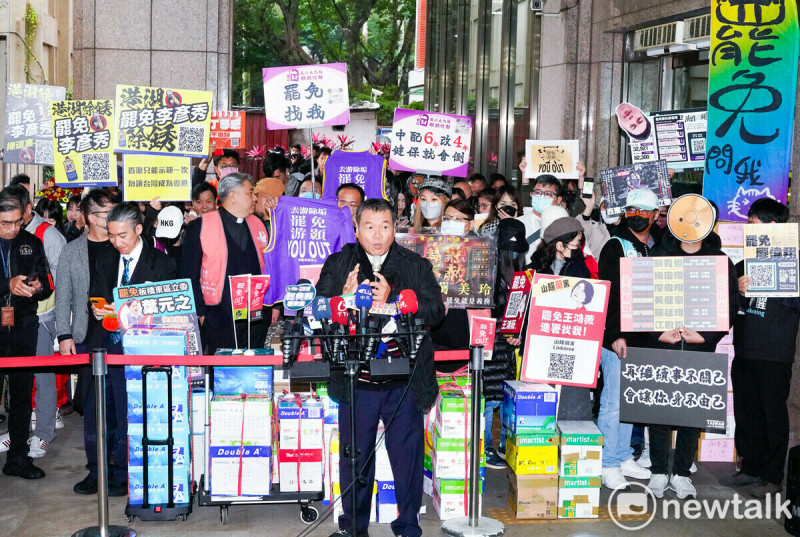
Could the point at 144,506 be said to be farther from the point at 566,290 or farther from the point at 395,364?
the point at 566,290

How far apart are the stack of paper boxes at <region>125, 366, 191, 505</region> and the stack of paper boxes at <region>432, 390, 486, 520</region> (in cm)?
178

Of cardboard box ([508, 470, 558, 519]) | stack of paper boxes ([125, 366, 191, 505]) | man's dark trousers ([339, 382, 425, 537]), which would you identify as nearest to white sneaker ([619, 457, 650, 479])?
cardboard box ([508, 470, 558, 519])

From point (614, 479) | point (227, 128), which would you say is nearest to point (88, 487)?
point (614, 479)

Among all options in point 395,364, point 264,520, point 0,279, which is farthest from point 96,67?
point 395,364

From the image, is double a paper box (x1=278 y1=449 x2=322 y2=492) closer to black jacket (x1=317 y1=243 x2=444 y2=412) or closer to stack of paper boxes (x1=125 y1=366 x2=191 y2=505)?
stack of paper boxes (x1=125 y1=366 x2=191 y2=505)

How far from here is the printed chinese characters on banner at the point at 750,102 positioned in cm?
805

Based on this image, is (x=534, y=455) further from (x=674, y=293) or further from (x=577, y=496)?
(x=674, y=293)

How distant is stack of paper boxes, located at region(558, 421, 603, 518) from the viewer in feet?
20.9

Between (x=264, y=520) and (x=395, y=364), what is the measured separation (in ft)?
6.46

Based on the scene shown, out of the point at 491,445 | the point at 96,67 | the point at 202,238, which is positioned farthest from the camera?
the point at 96,67

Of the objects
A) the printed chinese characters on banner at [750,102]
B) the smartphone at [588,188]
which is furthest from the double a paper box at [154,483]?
the printed chinese characters on banner at [750,102]

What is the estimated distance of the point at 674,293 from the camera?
669 cm

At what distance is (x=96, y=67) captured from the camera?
12.3m

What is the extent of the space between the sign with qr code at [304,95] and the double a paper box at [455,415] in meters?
3.50
